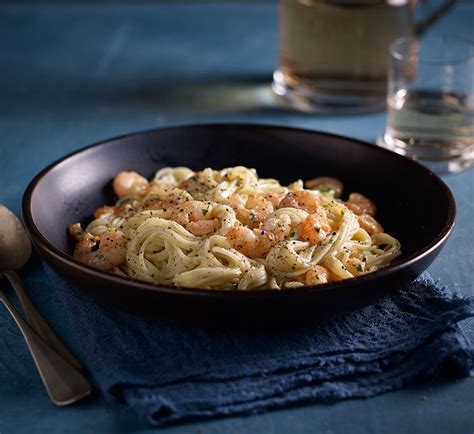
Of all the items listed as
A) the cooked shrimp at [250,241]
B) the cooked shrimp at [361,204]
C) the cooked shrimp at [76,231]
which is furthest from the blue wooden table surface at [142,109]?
the cooked shrimp at [250,241]

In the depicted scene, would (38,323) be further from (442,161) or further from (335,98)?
(335,98)

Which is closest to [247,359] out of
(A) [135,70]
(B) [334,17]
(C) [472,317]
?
(C) [472,317]

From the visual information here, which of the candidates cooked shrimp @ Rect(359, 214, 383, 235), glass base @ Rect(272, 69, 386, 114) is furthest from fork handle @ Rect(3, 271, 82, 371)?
glass base @ Rect(272, 69, 386, 114)

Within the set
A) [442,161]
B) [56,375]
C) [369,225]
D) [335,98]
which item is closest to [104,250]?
[56,375]

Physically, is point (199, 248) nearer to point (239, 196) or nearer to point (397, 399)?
point (239, 196)

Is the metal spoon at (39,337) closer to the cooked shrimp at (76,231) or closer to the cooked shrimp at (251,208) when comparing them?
the cooked shrimp at (76,231)

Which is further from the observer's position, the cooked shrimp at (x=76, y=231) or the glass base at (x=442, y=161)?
the glass base at (x=442, y=161)

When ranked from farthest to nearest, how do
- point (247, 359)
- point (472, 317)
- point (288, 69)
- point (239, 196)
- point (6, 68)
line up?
1. point (6, 68)
2. point (288, 69)
3. point (239, 196)
4. point (472, 317)
5. point (247, 359)
